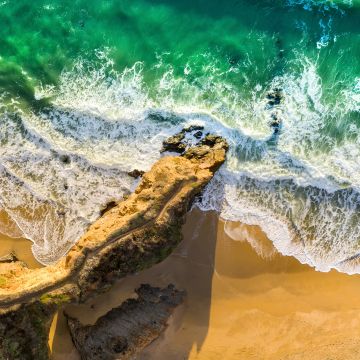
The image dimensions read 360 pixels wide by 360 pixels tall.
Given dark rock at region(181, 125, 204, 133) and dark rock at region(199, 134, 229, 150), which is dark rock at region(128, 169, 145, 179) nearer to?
dark rock at region(181, 125, 204, 133)

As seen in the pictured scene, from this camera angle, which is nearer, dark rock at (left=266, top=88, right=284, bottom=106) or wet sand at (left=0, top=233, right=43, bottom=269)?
wet sand at (left=0, top=233, right=43, bottom=269)

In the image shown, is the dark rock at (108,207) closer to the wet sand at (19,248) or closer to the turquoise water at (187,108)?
the turquoise water at (187,108)

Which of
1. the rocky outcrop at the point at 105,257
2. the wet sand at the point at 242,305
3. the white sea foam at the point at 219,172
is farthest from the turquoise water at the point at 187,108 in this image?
the rocky outcrop at the point at 105,257

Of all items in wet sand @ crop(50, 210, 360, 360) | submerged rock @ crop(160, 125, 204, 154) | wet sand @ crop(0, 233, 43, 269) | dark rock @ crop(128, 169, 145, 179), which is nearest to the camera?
wet sand @ crop(50, 210, 360, 360)

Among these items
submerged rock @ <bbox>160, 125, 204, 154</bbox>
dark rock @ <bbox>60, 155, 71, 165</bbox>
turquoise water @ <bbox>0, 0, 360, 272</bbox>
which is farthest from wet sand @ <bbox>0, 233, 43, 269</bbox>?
submerged rock @ <bbox>160, 125, 204, 154</bbox>

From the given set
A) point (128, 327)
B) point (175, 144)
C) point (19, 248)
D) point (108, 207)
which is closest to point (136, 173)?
point (108, 207)

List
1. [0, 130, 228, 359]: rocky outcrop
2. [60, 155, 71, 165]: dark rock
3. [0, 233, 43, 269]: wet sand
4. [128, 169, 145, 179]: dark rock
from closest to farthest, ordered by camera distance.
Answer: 1. [0, 130, 228, 359]: rocky outcrop
2. [0, 233, 43, 269]: wet sand
3. [128, 169, 145, 179]: dark rock
4. [60, 155, 71, 165]: dark rock

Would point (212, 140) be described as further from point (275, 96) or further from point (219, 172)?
point (275, 96)
